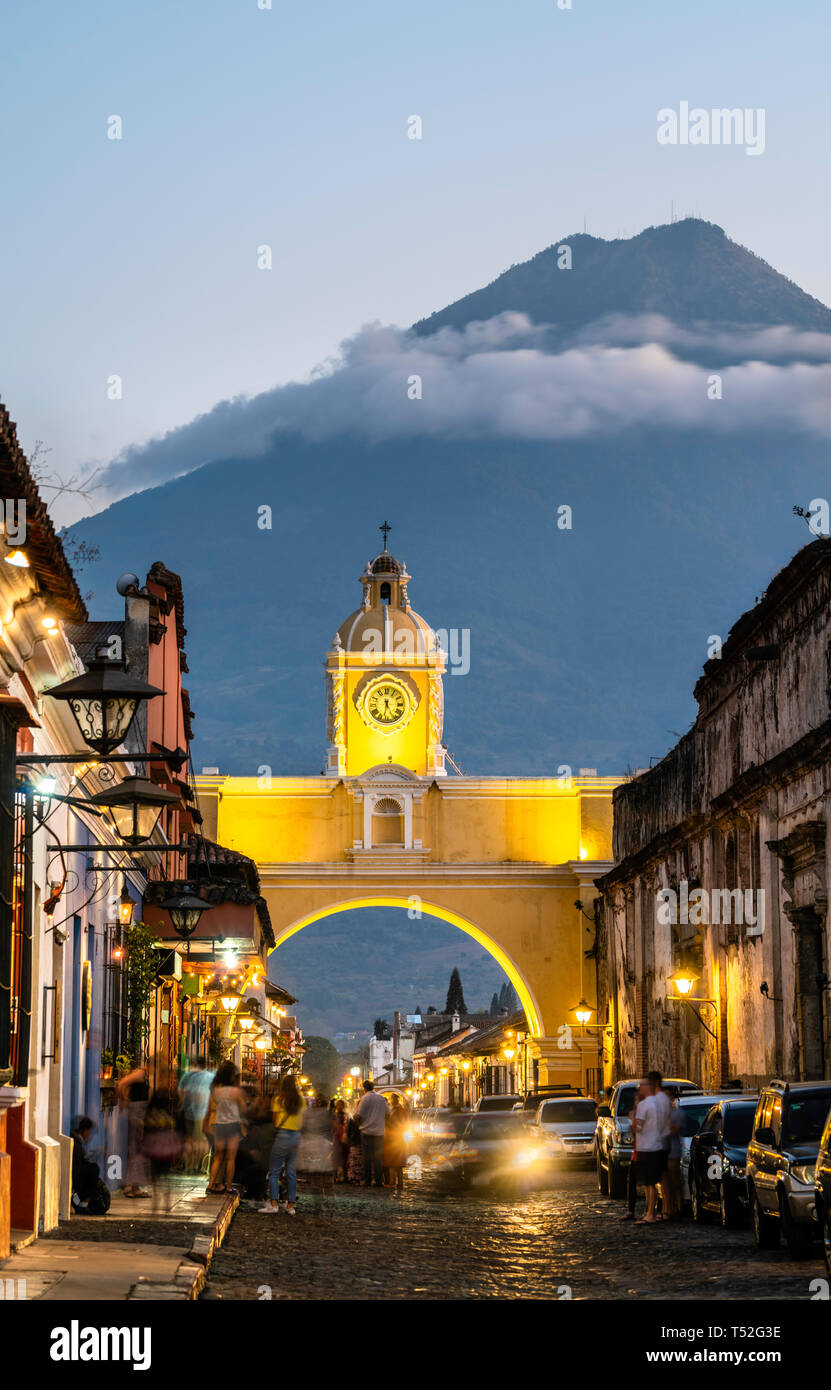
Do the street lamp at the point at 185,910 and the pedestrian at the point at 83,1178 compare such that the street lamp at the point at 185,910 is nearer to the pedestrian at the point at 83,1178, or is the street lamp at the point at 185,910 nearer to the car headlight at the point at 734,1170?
the pedestrian at the point at 83,1178

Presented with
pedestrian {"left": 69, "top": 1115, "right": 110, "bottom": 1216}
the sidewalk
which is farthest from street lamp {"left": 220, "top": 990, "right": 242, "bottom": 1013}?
pedestrian {"left": 69, "top": 1115, "right": 110, "bottom": 1216}

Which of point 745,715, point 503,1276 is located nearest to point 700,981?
point 745,715

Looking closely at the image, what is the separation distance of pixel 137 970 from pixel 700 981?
13.9 meters

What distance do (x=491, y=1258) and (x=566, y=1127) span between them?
20069 mm

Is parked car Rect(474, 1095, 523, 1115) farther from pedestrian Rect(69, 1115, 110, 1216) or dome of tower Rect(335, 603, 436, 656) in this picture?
dome of tower Rect(335, 603, 436, 656)

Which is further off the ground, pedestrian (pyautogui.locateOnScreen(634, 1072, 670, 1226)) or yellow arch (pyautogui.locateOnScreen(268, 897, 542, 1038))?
yellow arch (pyautogui.locateOnScreen(268, 897, 542, 1038))

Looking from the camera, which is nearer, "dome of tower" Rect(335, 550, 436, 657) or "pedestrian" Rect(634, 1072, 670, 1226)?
"pedestrian" Rect(634, 1072, 670, 1226)

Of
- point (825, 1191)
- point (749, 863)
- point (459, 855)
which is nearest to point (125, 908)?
point (749, 863)

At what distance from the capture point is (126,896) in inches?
1070

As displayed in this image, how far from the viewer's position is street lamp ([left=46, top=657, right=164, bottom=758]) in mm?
13359

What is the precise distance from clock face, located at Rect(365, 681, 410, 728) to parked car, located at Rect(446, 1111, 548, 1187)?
33878mm

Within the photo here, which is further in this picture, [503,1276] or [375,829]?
[375,829]

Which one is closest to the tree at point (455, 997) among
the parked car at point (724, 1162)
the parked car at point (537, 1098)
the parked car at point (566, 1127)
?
the parked car at point (537, 1098)

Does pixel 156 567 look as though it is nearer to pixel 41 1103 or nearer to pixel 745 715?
pixel 745 715
